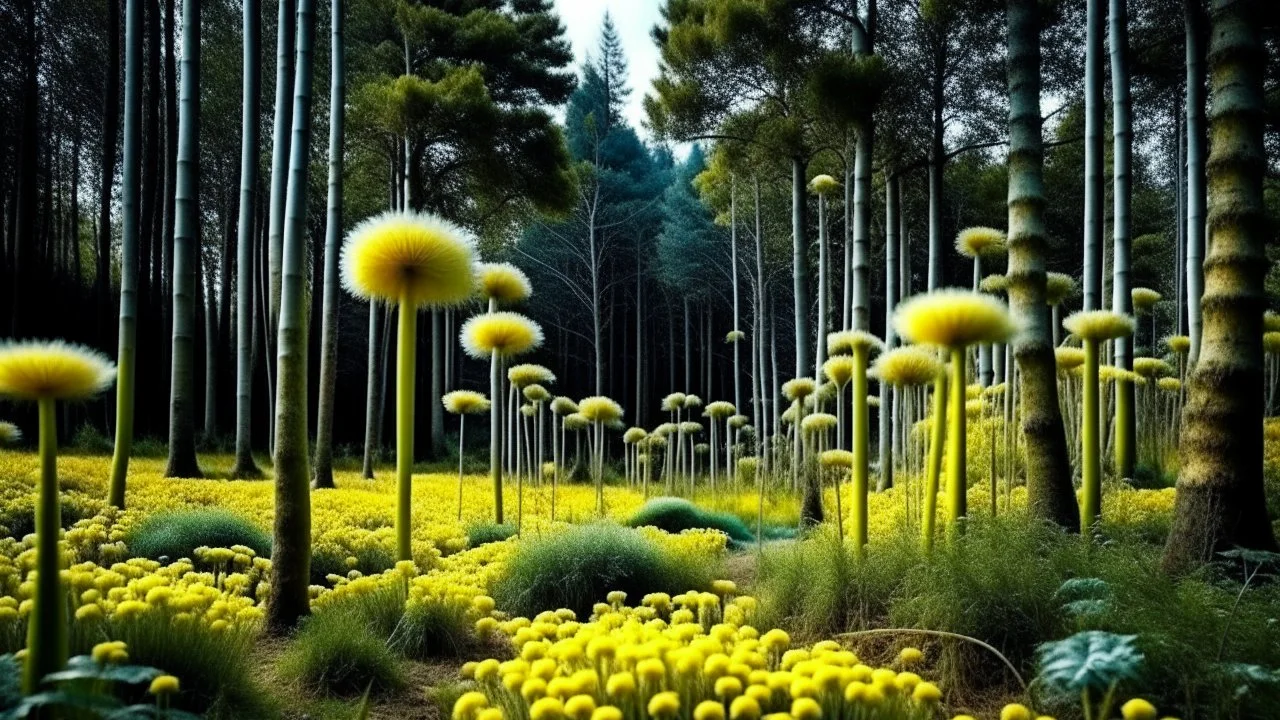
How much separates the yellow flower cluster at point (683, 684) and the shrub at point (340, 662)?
2.21 ft

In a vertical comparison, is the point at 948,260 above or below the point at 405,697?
above

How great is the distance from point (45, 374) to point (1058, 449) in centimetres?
452

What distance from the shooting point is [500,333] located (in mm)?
5184

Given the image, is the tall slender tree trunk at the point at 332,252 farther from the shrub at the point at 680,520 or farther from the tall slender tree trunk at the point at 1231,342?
the tall slender tree trunk at the point at 1231,342

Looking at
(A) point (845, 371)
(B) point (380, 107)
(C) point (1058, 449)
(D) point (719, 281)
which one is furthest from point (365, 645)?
(D) point (719, 281)

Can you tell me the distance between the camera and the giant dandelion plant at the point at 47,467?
5.93ft

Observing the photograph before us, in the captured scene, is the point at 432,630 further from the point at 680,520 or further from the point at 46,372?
the point at 680,520

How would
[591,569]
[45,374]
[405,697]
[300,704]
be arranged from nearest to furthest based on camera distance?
[45,374] → [300,704] → [405,697] → [591,569]

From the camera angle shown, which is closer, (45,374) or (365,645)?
(45,374)

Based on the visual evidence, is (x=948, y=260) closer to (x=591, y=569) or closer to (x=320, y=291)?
(x=320, y=291)

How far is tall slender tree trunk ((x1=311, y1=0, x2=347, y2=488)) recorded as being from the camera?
26.8 ft

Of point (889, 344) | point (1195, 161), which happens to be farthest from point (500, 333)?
point (1195, 161)

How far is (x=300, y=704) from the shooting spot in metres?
2.74

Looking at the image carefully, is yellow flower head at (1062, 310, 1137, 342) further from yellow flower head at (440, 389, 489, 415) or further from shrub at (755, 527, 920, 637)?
yellow flower head at (440, 389, 489, 415)
